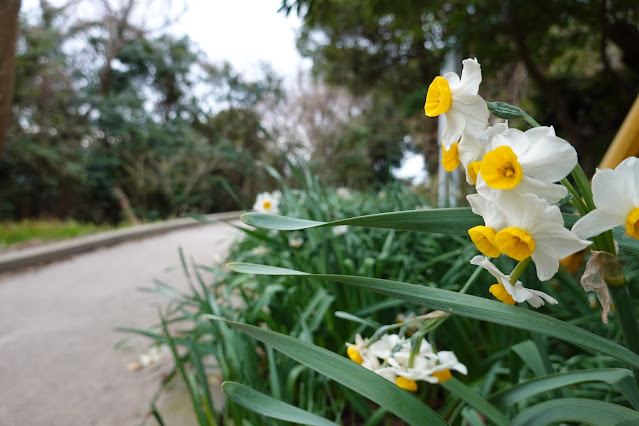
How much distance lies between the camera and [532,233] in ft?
1.03

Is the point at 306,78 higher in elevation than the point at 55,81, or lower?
higher

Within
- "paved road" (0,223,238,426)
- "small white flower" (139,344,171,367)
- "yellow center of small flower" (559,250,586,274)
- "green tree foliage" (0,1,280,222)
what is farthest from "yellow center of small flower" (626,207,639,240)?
"green tree foliage" (0,1,280,222)

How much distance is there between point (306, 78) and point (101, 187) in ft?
22.2

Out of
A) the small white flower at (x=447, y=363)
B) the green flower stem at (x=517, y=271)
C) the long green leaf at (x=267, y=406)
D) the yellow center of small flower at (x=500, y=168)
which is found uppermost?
the yellow center of small flower at (x=500, y=168)

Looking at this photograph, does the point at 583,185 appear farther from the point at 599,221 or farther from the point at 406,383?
the point at 406,383

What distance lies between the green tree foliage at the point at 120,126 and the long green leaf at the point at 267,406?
25.7 ft

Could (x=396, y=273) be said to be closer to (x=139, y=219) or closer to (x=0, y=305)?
(x=0, y=305)

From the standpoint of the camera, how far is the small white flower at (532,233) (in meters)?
0.30

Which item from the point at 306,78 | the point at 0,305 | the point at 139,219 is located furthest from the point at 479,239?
the point at 306,78

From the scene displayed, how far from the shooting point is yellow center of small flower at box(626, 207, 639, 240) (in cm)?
29

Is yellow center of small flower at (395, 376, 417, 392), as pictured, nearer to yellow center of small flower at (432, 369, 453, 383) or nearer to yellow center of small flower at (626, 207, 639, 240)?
yellow center of small flower at (432, 369, 453, 383)

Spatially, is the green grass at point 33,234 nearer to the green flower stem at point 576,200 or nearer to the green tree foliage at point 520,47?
the green tree foliage at point 520,47

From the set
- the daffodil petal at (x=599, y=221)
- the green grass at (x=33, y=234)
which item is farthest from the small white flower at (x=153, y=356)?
the green grass at (x=33, y=234)

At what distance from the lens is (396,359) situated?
1.87 ft
